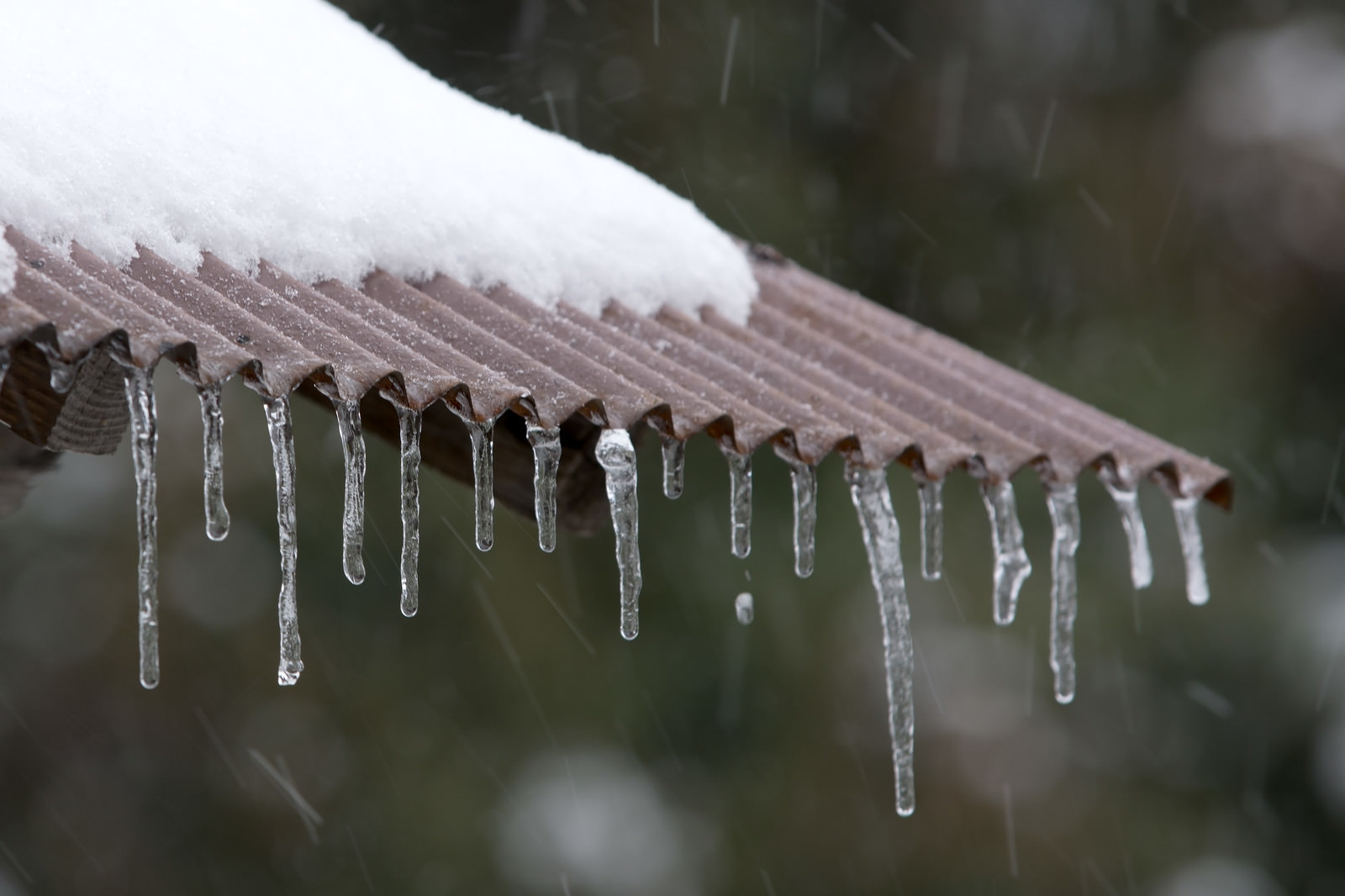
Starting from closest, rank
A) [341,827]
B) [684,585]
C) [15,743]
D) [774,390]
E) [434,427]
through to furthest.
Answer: [774,390]
[434,427]
[684,585]
[341,827]
[15,743]

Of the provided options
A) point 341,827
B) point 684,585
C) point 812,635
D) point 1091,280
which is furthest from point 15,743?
point 1091,280

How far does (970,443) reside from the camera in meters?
2.34

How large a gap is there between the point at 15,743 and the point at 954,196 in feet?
28.2

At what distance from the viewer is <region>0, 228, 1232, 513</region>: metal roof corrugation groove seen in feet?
5.01

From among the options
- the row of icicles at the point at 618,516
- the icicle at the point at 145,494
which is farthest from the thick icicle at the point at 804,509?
the icicle at the point at 145,494

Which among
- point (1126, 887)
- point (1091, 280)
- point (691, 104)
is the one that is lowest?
point (1126, 887)

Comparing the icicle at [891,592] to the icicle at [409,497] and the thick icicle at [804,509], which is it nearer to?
the thick icicle at [804,509]

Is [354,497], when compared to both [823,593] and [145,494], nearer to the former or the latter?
[145,494]

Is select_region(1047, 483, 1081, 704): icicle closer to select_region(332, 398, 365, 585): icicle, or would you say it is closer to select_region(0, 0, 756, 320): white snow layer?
select_region(0, 0, 756, 320): white snow layer

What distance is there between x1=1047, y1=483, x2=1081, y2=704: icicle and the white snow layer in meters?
0.80

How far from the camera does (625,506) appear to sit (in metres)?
2.06

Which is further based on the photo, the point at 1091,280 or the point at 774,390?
the point at 1091,280

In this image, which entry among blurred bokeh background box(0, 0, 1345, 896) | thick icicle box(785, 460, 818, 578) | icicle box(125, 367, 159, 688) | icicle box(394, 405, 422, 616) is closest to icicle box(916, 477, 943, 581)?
thick icicle box(785, 460, 818, 578)

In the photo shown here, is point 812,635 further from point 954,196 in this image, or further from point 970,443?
point 970,443
